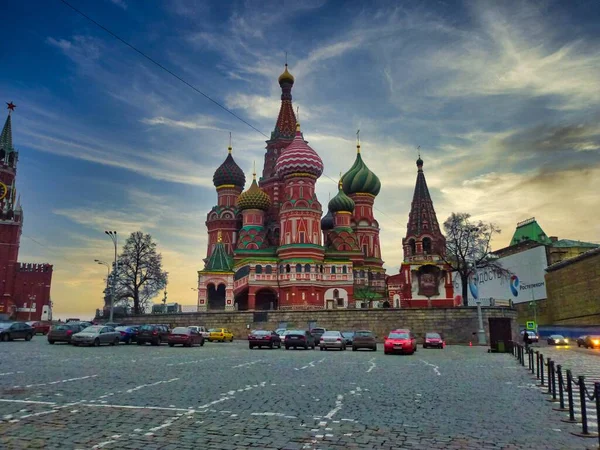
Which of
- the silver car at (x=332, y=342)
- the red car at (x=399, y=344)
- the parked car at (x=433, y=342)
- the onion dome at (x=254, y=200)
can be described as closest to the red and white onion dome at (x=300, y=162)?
the onion dome at (x=254, y=200)

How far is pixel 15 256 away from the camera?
78500 mm

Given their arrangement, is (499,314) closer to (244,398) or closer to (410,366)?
(410,366)

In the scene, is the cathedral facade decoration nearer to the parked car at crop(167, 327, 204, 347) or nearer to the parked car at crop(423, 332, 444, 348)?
the parked car at crop(423, 332, 444, 348)

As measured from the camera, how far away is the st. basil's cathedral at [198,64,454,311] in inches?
2329

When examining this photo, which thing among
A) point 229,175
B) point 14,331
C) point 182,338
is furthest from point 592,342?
point 229,175

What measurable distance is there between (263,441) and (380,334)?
3882cm

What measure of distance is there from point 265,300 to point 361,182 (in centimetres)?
2321

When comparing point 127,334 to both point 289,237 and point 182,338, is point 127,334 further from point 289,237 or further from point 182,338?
point 289,237

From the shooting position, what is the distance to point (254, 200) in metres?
67.6

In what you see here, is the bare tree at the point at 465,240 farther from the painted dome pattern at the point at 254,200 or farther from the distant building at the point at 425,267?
the painted dome pattern at the point at 254,200

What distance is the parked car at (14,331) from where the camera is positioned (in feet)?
108

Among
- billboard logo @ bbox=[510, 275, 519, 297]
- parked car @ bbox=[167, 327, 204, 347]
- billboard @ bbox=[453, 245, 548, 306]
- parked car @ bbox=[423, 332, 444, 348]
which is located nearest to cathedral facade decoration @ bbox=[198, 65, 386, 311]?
billboard @ bbox=[453, 245, 548, 306]

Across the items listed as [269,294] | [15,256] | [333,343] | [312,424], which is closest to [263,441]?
[312,424]

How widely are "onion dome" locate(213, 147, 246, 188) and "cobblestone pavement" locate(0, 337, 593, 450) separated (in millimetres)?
59642
